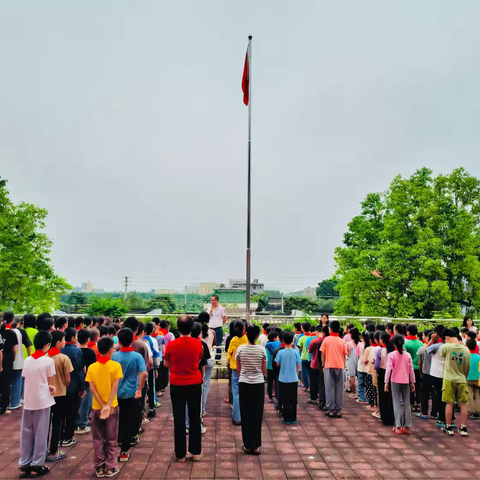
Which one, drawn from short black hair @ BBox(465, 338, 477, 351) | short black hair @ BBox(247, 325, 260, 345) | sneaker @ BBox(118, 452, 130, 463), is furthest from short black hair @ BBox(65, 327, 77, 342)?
short black hair @ BBox(465, 338, 477, 351)

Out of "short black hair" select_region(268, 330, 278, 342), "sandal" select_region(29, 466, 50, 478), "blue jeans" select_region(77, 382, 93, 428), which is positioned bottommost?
"sandal" select_region(29, 466, 50, 478)

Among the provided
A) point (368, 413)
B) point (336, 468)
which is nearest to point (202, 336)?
point (336, 468)

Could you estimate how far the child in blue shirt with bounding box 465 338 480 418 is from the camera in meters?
6.41

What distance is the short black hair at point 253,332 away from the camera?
5.12 m

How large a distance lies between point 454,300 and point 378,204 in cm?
669

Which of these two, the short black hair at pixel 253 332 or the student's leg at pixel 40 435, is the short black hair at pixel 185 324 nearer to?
the short black hair at pixel 253 332

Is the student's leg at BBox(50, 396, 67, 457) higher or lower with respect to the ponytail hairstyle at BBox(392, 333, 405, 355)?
lower

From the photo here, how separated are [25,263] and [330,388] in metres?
15.7

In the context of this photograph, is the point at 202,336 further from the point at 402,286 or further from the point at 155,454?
the point at 402,286

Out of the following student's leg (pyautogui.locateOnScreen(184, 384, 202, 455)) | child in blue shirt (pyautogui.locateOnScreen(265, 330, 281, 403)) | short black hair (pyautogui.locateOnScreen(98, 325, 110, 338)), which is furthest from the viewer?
child in blue shirt (pyautogui.locateOnScreen(265, 330, 281, 403))

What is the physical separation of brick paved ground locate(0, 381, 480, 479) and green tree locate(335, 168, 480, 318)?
12911 mm

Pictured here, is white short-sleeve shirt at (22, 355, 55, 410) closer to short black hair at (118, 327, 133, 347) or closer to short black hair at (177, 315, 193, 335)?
short black hair at (118, 327, 133, 347)

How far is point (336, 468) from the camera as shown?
4.59 metres

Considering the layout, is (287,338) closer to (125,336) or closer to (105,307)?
(125,336)
